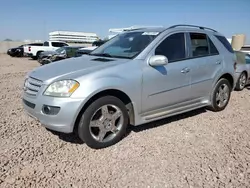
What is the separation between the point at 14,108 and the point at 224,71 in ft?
14.9

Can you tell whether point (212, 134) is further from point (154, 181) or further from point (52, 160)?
point (52, 160)

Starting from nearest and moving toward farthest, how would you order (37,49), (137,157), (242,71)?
(137,157) → (242,71) → (37,49)

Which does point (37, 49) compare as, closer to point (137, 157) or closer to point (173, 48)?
point (173, 48)

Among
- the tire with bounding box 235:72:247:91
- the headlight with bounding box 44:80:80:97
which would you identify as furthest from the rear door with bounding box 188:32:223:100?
the tire with bounding box 235:72:247:91

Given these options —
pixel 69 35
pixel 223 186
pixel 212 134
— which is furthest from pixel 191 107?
pixel 69 35

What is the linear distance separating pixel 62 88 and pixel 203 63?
2.71 meters

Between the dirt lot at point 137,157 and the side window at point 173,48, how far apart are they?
1.23 metres

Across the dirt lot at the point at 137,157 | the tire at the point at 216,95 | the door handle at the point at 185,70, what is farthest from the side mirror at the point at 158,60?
the tire at the point at 216,95

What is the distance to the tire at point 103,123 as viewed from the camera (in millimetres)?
3123

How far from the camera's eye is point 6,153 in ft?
10.4

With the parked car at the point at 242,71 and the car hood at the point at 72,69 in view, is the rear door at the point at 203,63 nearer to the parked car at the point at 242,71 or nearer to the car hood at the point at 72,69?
the car hood at the point at 72,69

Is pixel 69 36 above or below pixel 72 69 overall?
above

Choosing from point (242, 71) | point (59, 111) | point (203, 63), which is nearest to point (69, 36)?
point (242, 71)

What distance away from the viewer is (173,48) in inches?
157
